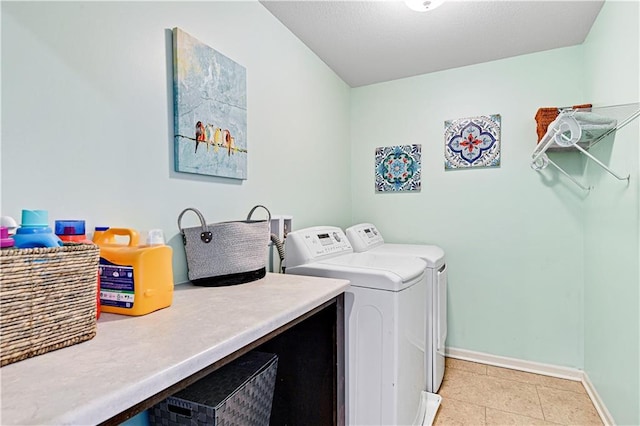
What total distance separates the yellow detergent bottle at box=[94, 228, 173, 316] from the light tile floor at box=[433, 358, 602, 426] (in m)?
1.65

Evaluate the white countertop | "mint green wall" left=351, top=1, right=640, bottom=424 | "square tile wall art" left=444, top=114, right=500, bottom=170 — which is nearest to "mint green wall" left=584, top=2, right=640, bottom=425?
"mint green wall" left=351, top=1, right=640, bottom=424

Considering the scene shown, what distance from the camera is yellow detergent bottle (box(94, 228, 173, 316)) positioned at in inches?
33.7

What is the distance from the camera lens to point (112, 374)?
22.1 inches

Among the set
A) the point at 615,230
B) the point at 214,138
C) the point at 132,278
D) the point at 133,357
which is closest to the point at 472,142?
the point at 615,230

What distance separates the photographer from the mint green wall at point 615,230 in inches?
57.4

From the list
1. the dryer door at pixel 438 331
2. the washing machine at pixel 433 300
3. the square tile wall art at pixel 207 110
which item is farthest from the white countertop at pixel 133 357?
the dryer door at pixel 438 331

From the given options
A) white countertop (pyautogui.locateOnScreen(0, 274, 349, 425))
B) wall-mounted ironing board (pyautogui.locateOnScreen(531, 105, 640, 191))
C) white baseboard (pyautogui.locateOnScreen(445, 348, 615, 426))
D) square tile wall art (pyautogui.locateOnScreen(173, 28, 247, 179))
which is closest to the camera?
white countertop (pyautogui.locateOnScreen(0, 274, 349, 425))

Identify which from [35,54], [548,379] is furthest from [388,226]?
[35,54]

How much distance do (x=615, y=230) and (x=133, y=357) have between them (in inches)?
82.7

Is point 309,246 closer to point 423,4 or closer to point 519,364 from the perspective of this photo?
point 423,4

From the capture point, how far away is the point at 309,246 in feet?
5.62

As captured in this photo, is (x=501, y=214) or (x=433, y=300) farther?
(x=501, y=214)

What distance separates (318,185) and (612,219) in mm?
1648

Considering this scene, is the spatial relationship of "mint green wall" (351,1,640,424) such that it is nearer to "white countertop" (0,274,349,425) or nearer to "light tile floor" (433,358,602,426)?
"light tile floor" (433,358,602,426)
